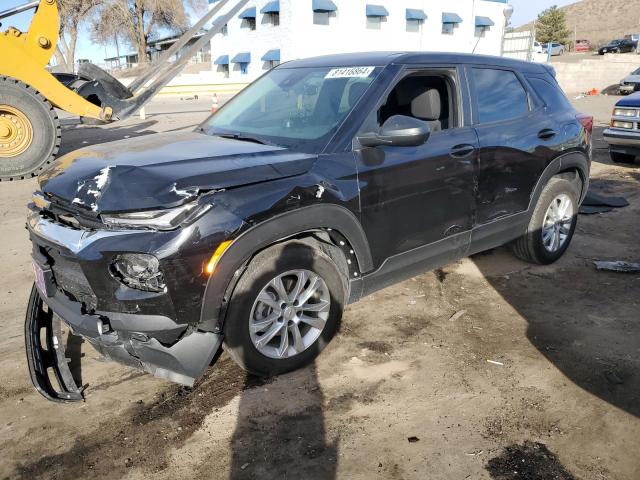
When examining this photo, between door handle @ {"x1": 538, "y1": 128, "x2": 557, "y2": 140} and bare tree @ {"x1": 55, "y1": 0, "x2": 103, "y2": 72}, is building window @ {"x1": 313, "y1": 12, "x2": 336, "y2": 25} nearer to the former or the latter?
bare tree @ {"x1": 55, "y1": 0, "x2": 103, "y2": 72}

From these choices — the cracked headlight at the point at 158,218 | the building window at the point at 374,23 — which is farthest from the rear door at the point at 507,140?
the building window at the point at 374,23

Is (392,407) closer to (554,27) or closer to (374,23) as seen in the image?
(374,23)

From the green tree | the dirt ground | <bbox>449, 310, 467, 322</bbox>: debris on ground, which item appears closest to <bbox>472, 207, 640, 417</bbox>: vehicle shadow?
the dirt ground

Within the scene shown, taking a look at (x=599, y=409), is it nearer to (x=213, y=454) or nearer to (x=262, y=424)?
(x=262, y=424)

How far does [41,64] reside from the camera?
862 cm

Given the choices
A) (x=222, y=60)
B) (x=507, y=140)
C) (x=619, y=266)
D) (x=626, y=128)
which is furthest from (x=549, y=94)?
(x=222, y=60)

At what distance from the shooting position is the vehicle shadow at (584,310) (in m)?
3.27

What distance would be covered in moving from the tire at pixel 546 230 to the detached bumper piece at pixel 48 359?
3.84m

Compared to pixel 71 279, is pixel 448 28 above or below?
above

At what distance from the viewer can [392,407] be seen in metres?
2.96

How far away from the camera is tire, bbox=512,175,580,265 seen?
187 inches

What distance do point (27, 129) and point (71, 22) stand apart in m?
38.8

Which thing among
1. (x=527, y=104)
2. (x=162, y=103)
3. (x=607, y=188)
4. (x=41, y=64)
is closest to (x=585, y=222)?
(x=607, y=188)

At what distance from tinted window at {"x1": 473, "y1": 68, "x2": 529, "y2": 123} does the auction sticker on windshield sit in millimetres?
1001
